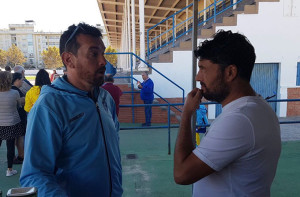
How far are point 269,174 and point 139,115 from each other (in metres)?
7.04

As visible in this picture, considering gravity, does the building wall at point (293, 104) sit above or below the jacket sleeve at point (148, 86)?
below

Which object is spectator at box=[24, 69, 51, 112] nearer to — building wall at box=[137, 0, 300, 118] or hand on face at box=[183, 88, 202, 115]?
hand on face at box=[183, 88, 202, 115]

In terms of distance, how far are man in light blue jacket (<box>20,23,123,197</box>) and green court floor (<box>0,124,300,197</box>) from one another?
2078 millimetres

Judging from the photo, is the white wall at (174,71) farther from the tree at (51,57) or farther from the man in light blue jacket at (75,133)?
the tree at (51,57)

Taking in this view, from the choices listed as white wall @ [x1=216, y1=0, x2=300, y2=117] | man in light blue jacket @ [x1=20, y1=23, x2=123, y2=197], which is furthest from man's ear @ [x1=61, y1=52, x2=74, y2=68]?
white wall @ [x1=216, y1=0, x2=300, y2=117]

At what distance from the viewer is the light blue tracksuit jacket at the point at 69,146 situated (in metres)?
1.16

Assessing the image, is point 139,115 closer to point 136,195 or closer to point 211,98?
point 136,195

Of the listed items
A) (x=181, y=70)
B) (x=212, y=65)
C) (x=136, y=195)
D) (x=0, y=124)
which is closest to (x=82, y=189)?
(x=212, y=65)

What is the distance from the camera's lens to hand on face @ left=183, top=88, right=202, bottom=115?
1.34 m

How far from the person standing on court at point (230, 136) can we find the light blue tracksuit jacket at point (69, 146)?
47cm

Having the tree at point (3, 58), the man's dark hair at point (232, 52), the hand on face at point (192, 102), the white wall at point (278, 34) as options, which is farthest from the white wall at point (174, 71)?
the tree at point (3, 58)

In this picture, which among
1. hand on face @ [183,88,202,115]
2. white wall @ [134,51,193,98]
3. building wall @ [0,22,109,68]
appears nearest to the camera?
hand on face @ [183,88,202,115]

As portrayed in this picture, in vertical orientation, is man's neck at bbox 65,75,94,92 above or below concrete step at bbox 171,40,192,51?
below

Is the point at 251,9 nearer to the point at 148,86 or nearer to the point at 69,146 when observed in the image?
the point at 148,86
